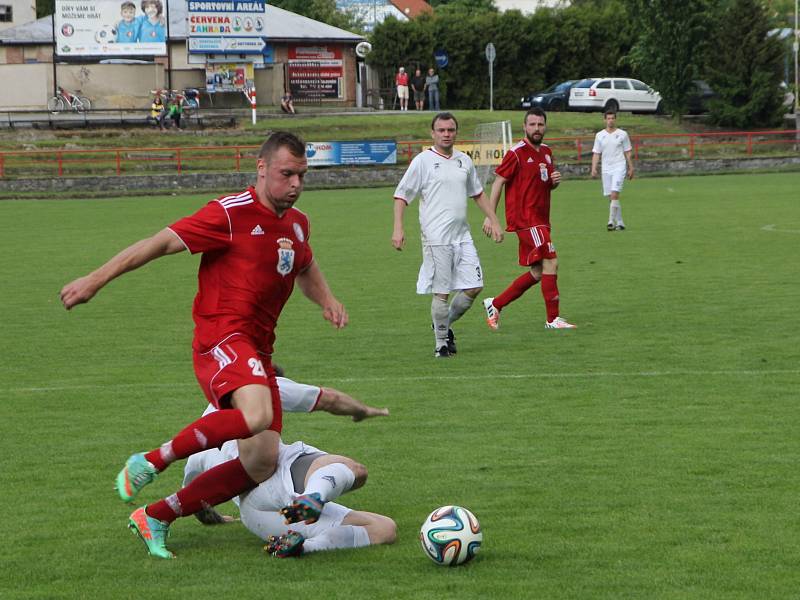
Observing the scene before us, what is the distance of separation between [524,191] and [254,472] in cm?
782

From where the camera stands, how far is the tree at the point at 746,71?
49.7 meters

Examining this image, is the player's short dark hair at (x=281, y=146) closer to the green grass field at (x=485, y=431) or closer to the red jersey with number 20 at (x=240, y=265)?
the red jersey with number 20 at (x=240, y=265)

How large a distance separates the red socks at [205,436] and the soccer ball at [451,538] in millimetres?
919

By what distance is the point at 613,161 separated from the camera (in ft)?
80.0

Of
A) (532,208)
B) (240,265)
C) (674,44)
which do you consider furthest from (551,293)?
(674,44)

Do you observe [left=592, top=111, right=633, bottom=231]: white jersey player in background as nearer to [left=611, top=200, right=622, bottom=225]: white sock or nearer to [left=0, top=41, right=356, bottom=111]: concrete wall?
[left=611, top=200, right=622, bottom=225]: white sock

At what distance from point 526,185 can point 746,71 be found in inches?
1592

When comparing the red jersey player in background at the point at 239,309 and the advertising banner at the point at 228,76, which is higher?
the advertising banner at the point at 228,76

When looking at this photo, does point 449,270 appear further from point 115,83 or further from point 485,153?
point 115,83

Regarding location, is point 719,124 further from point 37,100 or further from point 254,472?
point 254,472

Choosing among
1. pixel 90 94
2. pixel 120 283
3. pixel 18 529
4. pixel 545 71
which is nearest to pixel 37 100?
pixel 90 94

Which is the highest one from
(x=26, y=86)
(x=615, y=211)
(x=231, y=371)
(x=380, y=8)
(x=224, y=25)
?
(x=380, y=8)

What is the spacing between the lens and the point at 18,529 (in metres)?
6.28

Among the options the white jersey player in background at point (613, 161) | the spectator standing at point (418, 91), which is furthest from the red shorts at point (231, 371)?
the spectator standing at point (418, 91)
